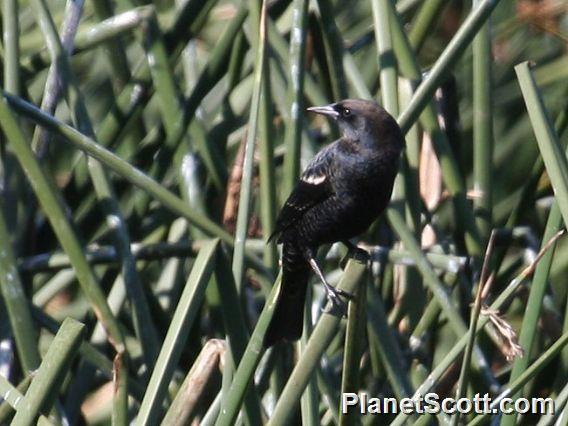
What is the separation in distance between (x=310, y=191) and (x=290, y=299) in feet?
0.81

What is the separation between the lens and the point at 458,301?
2850mm

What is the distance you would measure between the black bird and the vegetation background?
0.06 m

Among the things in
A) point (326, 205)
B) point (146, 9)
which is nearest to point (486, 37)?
point (326, 205)

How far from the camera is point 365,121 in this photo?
2.64 m

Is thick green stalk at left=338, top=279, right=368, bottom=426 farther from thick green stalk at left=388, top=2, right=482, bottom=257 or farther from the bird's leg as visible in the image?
thick green stalk at left=388, top=2, right=482, bottom=257

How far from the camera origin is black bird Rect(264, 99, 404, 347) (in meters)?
2.62

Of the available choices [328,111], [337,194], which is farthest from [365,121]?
[337,194]

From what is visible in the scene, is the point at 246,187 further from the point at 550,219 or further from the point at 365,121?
the point at 550,219

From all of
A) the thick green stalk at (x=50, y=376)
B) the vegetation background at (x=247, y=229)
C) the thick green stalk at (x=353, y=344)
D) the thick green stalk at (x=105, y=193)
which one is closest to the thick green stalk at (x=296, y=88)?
the vegetation background at (x=247, y=229)

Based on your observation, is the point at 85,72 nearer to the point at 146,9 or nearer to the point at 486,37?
the point at 146,9

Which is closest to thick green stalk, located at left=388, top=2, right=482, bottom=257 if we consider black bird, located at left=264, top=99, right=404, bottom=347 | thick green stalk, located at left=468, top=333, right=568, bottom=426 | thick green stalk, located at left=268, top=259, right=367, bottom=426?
black bird, located at left=264, top=99, right=404, bottom=347

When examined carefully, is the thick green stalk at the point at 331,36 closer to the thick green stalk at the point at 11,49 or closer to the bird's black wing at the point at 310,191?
the bird's black wing at the point at 310,191

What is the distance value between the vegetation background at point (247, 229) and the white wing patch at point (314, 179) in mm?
105

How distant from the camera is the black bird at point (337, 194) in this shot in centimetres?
262
